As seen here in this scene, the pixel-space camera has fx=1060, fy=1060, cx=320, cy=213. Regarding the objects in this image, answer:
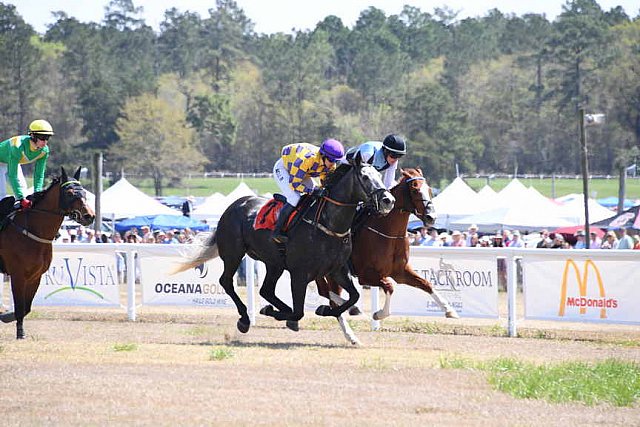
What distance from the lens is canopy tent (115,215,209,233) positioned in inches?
1439

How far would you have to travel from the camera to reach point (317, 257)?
1173 centimetres

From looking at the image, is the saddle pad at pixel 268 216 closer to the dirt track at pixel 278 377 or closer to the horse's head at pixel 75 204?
the dirt track at pixel 278 377

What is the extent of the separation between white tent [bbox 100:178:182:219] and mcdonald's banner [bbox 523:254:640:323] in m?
24.7

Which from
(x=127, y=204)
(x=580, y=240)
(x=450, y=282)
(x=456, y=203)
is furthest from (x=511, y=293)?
(x=127, y=204)

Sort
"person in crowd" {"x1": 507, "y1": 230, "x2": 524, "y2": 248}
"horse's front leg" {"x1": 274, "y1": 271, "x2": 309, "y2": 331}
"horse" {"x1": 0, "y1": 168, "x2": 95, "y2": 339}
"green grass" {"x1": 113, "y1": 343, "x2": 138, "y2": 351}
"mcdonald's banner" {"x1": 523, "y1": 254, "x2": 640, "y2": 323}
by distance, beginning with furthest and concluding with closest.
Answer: "person in crowd" {"x1": 507, "y1": 230, "x2": 524, "y2": 248} < "mcdonald's banner" {"x1": 523, "y1": 254, "x2": 640, "y2": 323} < "horse" {"x1": 0, "y1": 168, "x2": 95, "y2": 339} < "horse's front leg" {"x1": 274, "y1": 271, "x2": 309, "y2": 331} < "green grass" {"x1": 113, "y1": 343, "x2": 138, "y2": 351}

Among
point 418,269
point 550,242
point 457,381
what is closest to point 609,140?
point 550,242

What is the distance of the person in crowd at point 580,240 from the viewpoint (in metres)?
24.1

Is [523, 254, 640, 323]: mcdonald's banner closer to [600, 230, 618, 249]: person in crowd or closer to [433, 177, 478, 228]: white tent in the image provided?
[600, 230, 618, 249]: person in crowd

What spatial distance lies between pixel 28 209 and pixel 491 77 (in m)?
98.7

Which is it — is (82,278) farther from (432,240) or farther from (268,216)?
(432,240)

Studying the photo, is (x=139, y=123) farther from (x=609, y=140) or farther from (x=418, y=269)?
(x=418, y=269)

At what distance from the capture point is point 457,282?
1487 cm

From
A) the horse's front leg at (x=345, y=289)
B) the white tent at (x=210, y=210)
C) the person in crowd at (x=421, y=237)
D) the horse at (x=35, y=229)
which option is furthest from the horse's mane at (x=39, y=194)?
the white tent at (x=210, y=210)

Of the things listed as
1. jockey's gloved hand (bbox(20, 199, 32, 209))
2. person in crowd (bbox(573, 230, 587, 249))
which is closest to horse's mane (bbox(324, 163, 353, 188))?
jockey's gloved hand (bbox(20, 199, 32, 209))
